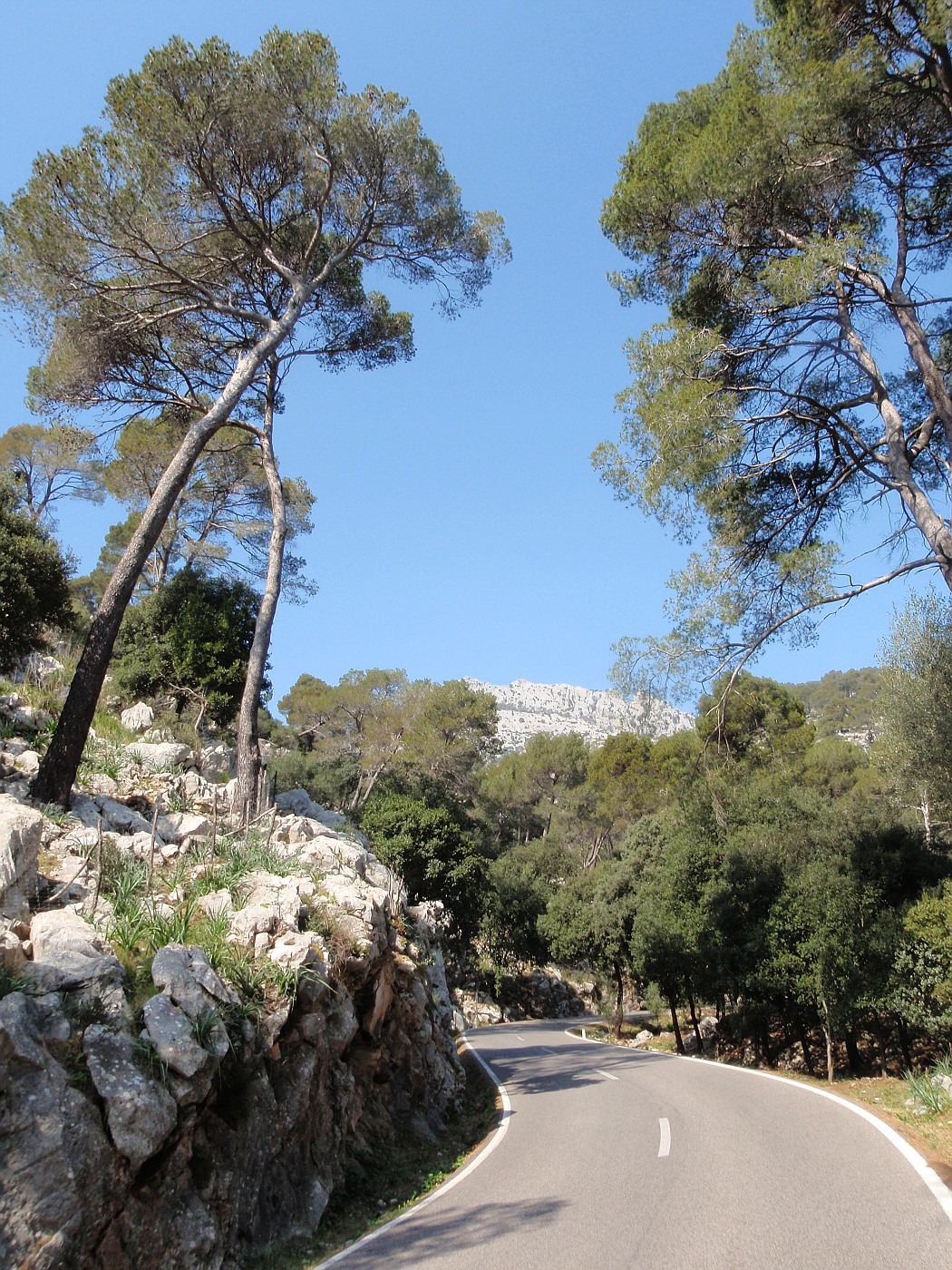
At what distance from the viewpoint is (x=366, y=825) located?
28.5 m

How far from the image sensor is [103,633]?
1006 cm

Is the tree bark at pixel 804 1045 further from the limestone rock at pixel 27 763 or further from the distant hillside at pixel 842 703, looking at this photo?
the limestone rock at pixel 27 763

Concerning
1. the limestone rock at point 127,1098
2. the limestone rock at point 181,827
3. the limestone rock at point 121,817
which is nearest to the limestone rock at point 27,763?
the limestone rock at point 121,817

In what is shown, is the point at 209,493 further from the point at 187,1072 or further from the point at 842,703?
the point at 842,703

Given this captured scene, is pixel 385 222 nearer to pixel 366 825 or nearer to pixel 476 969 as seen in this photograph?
pixel 366 825

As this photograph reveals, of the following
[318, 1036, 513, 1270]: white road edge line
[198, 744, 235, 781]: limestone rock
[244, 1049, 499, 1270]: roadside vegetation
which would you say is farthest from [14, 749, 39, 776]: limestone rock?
[318, 1036, 513, 1270]: white road edge line

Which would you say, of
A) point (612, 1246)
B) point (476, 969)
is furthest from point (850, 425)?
point (476, 969)

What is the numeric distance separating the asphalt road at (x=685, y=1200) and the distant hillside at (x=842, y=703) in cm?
1169

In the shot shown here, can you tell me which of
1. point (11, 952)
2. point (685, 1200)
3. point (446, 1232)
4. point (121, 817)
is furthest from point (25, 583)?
point (685, 1200)

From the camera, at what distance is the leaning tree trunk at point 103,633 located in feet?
30.6

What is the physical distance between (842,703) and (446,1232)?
80.9 meters

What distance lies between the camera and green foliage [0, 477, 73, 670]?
1223cm

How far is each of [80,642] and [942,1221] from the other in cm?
2390

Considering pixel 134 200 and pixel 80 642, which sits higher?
pixel 134 200
